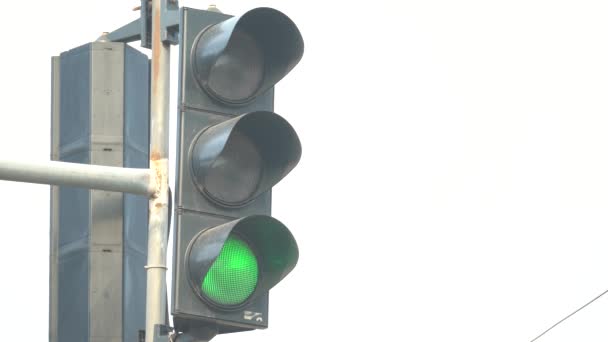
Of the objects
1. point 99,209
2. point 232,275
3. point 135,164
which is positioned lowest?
point 232,275

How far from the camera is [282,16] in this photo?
5.41 m

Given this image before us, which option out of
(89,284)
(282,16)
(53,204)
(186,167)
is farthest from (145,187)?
(53,204)

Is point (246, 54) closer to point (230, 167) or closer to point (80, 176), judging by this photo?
point (230, 167)

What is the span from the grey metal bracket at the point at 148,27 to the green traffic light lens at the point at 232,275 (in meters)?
0.95

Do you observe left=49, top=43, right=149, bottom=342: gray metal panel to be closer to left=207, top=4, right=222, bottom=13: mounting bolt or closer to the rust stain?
the rust stain

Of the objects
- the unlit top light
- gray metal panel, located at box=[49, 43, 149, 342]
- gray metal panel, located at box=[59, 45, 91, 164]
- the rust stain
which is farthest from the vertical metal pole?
gray metal panel, located at box=[59, 45, 91, 164]

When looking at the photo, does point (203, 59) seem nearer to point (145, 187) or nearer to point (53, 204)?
point (145, 187)

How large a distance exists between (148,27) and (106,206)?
1.28 m

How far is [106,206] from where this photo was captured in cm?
700

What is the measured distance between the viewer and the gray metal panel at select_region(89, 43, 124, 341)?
21.5 feet

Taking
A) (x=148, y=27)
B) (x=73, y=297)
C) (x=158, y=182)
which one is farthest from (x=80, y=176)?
(x=73, y=297)

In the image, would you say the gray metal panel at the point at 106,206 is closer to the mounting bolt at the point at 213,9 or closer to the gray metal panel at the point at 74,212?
the gray metal panel at the point at 74,212

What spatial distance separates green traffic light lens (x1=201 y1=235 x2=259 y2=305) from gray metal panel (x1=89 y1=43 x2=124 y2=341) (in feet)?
4.40

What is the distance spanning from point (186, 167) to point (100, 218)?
182 centimetres
